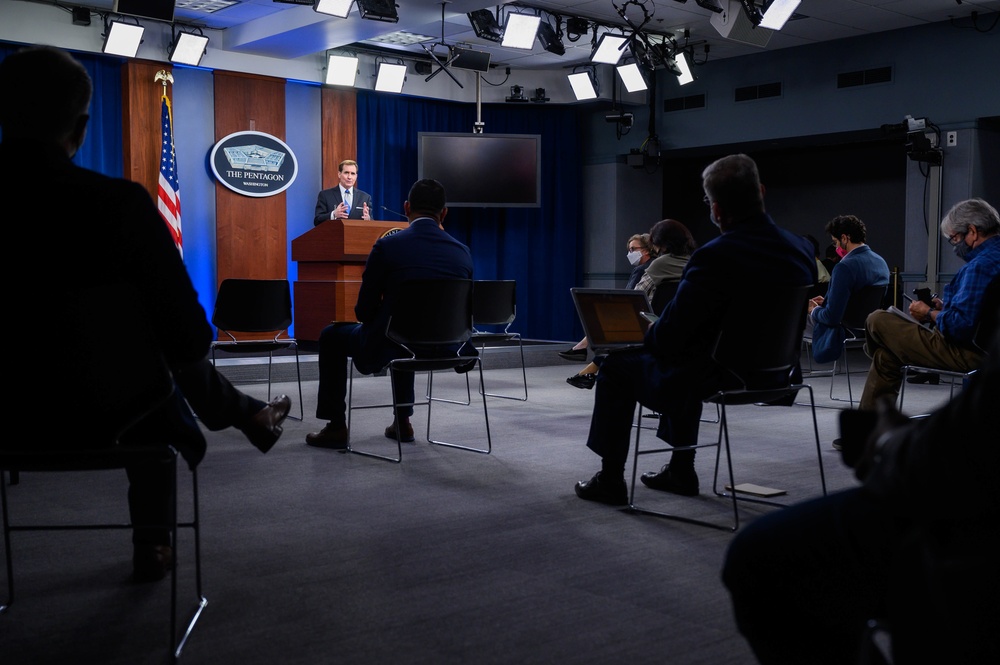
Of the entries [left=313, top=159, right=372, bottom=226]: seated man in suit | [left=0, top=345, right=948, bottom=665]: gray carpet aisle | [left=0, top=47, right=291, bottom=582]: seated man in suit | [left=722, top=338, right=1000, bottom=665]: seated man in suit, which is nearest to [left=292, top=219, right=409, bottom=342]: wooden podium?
[left=313, top=159, right=372, bottom=226]: seated man in suit

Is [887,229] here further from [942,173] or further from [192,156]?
[192,156]

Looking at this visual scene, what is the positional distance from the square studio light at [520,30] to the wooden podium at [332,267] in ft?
6.85

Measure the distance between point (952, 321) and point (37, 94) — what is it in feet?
11.5

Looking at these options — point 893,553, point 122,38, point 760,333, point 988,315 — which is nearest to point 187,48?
point 122,38

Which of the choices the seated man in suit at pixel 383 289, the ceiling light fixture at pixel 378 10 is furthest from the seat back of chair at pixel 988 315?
the ceiling light fixture at pixel 378 10

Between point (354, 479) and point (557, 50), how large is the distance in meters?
5.89

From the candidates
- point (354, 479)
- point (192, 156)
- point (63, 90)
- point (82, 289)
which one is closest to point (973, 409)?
point (82, 289)

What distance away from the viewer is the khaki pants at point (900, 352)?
4.04 metres

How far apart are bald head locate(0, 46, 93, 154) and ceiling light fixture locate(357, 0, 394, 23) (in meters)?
5.65

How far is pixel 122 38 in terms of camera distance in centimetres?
806

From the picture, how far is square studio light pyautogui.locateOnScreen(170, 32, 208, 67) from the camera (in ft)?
27.7

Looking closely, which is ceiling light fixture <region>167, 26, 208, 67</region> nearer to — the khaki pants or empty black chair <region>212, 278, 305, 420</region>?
empty black chair <region>212, 278, 305, 420</region>

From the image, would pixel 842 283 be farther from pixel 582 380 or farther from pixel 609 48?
pixel 609 48

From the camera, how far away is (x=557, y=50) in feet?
28.3
